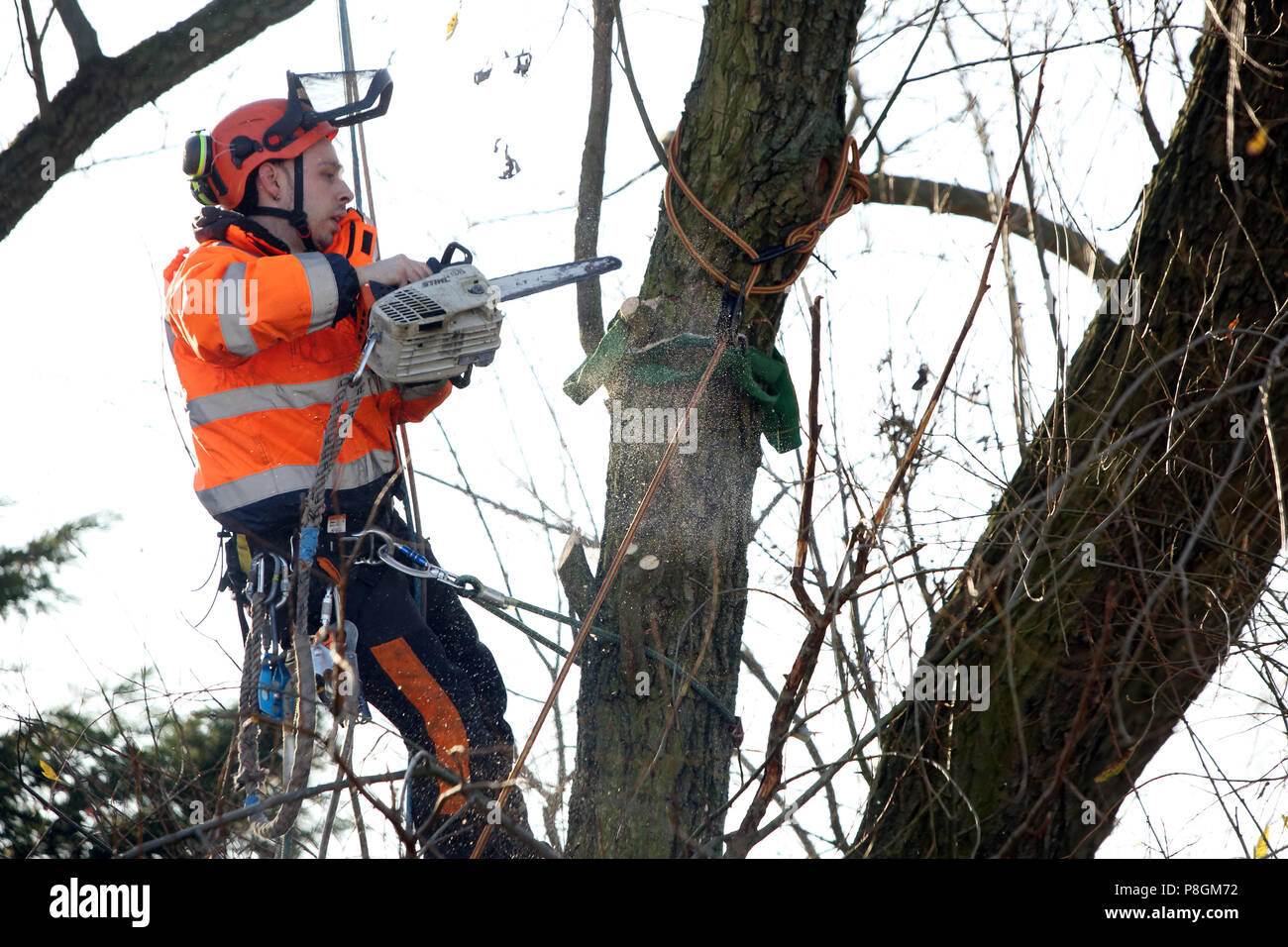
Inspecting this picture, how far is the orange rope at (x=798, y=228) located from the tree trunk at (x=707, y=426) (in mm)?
28

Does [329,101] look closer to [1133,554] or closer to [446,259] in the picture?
[446,259]

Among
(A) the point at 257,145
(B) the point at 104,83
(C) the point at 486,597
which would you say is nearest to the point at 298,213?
(A) the point at 257,145

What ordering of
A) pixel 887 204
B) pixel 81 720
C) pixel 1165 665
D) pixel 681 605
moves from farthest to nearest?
pixel 887 204 < pixel 81 720 < pixel 681 605 < pixel 1165 665

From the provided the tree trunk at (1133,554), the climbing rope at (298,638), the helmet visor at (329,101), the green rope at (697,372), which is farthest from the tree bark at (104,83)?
the tree trunk at (1133,554)

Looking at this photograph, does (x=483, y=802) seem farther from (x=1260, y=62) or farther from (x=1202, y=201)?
(x=1260, y=62)

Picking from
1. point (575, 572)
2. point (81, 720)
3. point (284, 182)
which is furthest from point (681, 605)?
point (81, 720)

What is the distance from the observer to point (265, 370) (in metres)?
3.17

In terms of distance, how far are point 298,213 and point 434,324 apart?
0.57 meters

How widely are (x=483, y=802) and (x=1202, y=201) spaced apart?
83.7 inches

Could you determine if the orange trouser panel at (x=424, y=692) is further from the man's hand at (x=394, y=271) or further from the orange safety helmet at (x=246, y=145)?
the orange safety helmet at (x=246, y=145)

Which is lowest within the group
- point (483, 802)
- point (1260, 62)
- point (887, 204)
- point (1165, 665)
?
point (483, 802)

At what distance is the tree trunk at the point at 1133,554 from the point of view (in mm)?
2803

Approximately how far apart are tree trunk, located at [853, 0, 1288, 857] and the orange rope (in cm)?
72
